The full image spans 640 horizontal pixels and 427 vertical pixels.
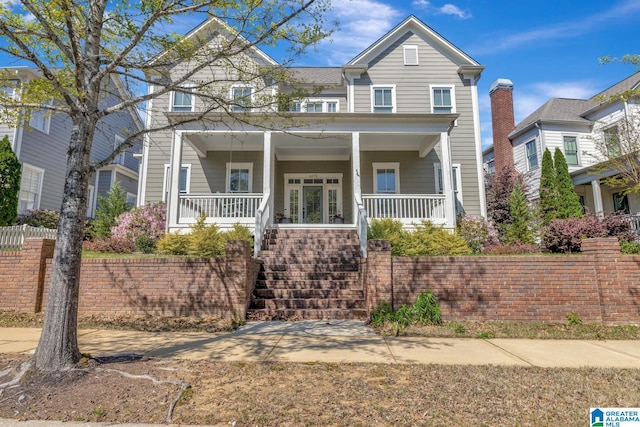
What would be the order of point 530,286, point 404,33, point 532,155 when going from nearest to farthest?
point 530,286 → point 404,33 → point 532,155

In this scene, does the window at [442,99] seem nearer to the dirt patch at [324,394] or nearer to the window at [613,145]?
the window at [613,145]

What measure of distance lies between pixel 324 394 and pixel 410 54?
1557 centimetres

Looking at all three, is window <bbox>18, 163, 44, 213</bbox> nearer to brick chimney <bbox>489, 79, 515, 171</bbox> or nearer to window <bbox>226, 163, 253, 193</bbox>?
window <bbox>226, 163, 253, 193</bbox>

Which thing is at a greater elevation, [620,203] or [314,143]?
[314,143]

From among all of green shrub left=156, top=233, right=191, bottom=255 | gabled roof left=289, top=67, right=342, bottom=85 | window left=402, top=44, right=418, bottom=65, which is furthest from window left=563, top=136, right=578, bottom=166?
green shrub left=156, top=233, right=191, bottom=255

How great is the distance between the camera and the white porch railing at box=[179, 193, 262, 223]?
1146 centimetres

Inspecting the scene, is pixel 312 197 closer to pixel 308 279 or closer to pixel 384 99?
pixel 384 99

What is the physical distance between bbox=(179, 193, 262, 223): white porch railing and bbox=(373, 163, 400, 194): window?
5.12 metres

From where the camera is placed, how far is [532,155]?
1883 centimetres

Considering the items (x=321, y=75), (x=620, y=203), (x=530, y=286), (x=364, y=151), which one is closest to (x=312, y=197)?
(x=364, y=151)

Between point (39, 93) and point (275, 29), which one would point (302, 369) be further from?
point (39, 93)

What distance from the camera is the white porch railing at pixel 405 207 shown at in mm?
11539

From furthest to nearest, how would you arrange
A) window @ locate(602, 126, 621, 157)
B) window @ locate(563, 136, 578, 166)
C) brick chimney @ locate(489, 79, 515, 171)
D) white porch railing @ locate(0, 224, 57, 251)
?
brick chimney @ locate(489, 79, 515, 171), window @ locate(563, 136, 578, 166), window @ locate(602, 126, 621, 157), white porch railing @ locate(0, 224, 57, 251)

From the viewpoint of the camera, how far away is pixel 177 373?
3832mm
